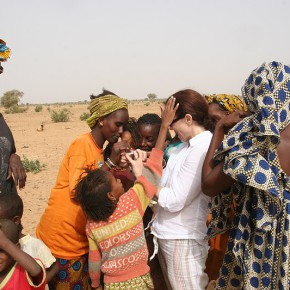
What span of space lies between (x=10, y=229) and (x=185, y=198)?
3.86ft

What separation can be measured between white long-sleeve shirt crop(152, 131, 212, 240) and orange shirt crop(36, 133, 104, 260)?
59 cm

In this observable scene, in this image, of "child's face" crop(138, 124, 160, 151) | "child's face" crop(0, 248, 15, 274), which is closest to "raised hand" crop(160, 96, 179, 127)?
"child's face" crop(138, 124, 160, 151)

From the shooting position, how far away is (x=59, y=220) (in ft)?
8.75

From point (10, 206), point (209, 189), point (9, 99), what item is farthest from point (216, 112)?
point (9, 99)

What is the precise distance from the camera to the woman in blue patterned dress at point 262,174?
183cm

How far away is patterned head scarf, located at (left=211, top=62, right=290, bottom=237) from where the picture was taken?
5.97 ft

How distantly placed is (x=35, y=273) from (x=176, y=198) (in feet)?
3.42

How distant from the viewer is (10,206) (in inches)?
95.3

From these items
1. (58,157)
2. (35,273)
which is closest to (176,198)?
(35,273)

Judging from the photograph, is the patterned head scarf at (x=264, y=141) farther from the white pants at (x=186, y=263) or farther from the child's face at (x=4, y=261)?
the child's face at (x=4, y=261)

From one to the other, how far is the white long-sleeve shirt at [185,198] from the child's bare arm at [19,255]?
90cm

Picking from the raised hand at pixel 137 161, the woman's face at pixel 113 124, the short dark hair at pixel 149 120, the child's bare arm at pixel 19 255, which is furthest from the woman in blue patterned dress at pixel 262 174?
the short dark hair at pixel 149 120

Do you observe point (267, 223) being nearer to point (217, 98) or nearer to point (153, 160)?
point (153, 160)

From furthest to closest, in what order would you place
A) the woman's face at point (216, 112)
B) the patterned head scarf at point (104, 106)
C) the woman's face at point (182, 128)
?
the woman's face at point (216, 112) < the patterned head scarf at point (104, 106) < the woman's face at point (182, 128)
